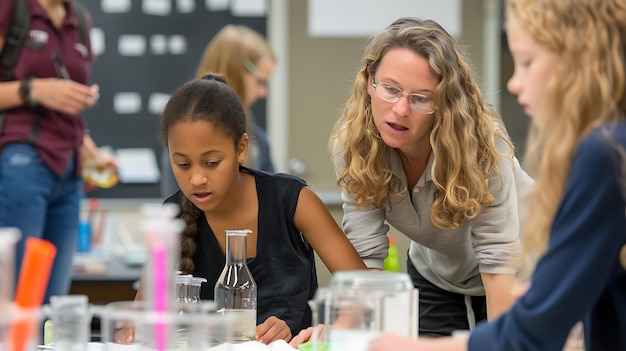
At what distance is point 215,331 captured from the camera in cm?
126

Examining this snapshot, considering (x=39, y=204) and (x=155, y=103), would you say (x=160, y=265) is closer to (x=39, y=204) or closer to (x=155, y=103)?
(x=39, y=204)

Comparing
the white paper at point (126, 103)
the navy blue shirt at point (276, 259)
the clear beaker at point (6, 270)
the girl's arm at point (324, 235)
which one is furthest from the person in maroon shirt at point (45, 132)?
the white paper at point (126, 103)

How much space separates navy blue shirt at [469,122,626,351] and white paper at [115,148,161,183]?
3.87m

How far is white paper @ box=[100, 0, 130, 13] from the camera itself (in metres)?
4.93

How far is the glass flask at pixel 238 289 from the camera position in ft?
5.98

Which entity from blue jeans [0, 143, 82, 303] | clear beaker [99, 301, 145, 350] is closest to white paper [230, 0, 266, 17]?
blue jeans [0, 143, 82, 303]

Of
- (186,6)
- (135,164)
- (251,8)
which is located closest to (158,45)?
(186,6)

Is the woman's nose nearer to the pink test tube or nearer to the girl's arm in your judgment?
the girl's arm

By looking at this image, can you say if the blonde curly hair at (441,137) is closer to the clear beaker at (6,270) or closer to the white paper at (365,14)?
the clear beaker at (6,270)

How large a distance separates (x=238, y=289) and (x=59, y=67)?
1233mm

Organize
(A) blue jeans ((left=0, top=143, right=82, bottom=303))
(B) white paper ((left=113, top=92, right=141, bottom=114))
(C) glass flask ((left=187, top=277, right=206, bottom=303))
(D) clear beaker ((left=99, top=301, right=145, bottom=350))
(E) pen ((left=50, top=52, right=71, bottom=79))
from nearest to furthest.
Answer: (D) clear beaker ((left=99, top=301, right=145, bottom=350))
(C) glass flask ((left=187, top=277, right=206, bottom=303))
(A) blue jeans ((left=0, top=143, right=82, bottom=303))
(E) pen ((left=50, top=52, right=71, bottom=79))
(B) white paper ((left=113, top=92, right=141, bottom=114))

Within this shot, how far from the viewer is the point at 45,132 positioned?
273 cm

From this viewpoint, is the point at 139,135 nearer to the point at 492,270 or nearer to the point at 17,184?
the point at 17,184

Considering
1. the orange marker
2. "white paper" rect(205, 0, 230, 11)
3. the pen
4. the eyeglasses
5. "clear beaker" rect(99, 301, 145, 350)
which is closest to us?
the orange marker
